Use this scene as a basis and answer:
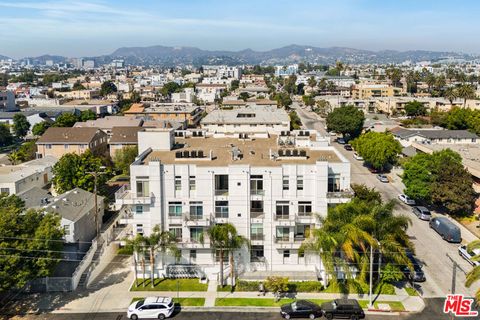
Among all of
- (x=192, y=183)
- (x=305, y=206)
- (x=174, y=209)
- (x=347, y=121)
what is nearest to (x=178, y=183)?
(x=192, y=183)

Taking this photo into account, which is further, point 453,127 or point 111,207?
point 453,127

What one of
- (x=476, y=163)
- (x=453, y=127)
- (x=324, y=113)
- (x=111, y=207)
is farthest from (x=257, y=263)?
(x=324, y=113)

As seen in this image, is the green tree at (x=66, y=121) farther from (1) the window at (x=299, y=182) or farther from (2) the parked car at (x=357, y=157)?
(1) the window at (x=299, y=182)

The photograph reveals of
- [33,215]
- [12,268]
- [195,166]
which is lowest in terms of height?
[12,268]

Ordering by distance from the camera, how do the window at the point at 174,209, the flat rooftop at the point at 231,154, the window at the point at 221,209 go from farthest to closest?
the flat rooftop at the point at 231,154, the window at the point at 174,209, the window at the point at 221,209

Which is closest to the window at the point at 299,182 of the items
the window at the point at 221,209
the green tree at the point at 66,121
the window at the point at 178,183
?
the window at the point at 221,209

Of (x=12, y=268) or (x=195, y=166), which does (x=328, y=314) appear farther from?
(x=12, y=268)

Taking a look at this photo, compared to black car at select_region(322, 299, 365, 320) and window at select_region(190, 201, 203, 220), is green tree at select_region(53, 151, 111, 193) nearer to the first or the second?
window at select_region(190, 201, 203, 220)

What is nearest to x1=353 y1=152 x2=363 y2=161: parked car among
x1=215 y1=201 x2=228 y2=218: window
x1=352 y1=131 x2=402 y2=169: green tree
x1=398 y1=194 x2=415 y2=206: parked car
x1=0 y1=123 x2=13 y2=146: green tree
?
x1=352 y1=131 x2=402 y2=169: green tree
